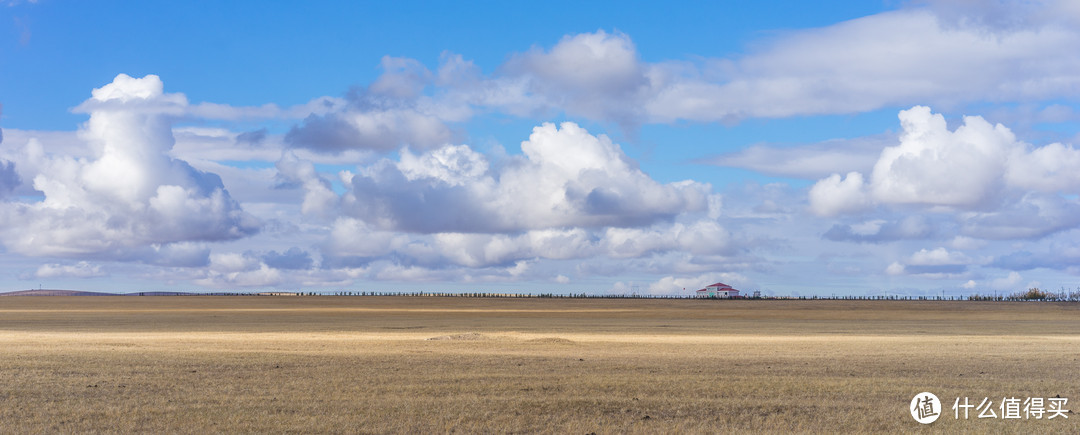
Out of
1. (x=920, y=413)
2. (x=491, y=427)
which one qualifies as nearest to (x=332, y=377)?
(x=491, y=427)

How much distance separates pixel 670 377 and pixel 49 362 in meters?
20.7

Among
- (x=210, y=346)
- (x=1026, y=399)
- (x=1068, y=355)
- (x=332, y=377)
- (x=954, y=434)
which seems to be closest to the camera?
(x=954, y=434)

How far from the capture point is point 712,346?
42625 mm

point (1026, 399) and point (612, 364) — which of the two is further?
point (612, 364)

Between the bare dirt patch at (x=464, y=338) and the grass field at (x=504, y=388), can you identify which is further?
the bare dirt patch at (x=464, y=338)

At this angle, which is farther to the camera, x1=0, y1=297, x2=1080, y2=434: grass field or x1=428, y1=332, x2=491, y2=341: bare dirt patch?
x1=428, y1=332, x2=491, y2=341: bare dirt patch

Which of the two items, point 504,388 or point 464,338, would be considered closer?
point 504,388

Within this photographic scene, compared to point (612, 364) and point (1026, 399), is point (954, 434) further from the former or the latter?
point (612, 364)

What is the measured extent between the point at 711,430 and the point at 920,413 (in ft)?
18.4

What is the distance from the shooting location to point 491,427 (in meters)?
17.9

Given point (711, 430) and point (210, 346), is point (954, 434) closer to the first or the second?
point (711, 430)

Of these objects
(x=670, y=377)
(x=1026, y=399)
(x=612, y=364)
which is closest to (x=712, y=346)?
(x=612, y=364)

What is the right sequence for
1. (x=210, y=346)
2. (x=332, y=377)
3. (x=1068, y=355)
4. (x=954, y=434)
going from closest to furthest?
1. (x=954, y=434)
2. (x=332, y=377)
3. (x=1068, y=355)
4. (x=210, y=346)

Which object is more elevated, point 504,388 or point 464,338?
point 504,388
